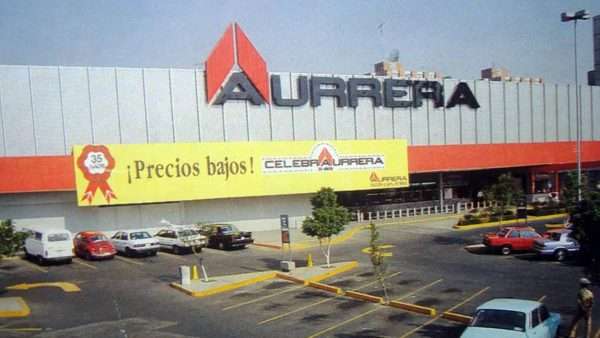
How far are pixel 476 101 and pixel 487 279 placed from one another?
1287 inches

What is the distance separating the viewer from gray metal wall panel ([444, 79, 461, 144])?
52125 mm

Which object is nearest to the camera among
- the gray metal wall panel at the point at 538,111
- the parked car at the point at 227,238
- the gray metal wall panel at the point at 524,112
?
the parked car at the point at 227,238

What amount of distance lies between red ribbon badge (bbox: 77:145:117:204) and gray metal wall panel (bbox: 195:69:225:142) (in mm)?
7257

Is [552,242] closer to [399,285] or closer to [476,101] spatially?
[399,285]

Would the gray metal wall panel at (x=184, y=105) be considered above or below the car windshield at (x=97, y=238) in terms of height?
above

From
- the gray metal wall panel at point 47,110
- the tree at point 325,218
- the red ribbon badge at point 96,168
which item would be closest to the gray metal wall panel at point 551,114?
the tree at point 325,218

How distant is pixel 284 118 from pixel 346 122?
5655 mm

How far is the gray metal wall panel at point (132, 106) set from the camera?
A: 130 feet

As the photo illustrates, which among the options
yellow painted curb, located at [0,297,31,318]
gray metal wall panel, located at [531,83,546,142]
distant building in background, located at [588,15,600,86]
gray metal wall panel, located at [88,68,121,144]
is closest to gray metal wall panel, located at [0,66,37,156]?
gray metal wall panel, located at [88,68,121,144]

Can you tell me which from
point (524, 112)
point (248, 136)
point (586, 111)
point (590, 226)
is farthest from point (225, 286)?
point (586, 111)

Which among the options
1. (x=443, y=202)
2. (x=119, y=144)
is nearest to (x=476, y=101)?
(x=443, y=202)

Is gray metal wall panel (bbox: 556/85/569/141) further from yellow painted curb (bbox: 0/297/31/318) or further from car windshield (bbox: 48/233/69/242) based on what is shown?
yellow painted curb (bbox: 0/297/31/318)

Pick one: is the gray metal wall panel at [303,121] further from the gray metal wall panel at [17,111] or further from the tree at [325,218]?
the gray metal wall panel at [17,111]

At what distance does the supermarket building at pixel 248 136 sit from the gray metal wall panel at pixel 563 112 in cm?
11
